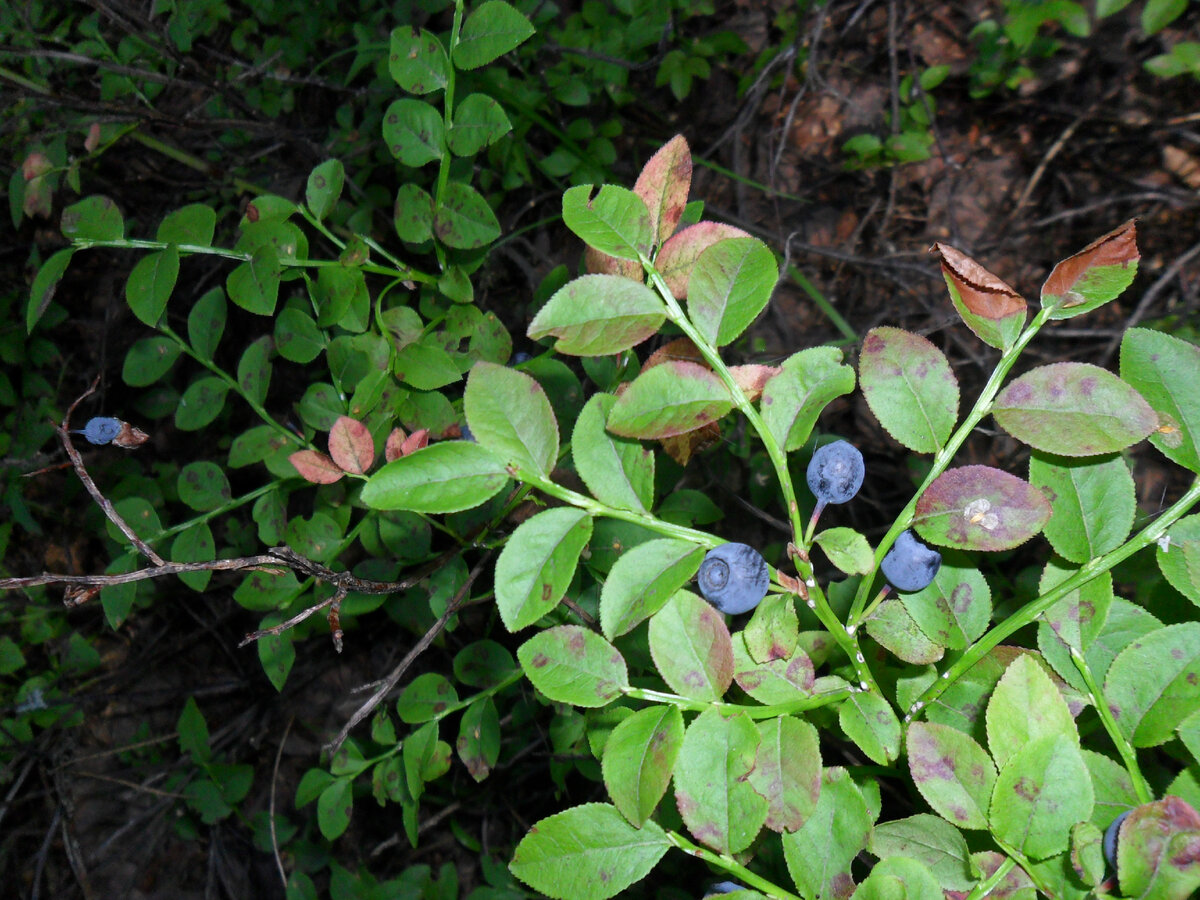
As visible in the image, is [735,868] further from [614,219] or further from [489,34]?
[489,34]

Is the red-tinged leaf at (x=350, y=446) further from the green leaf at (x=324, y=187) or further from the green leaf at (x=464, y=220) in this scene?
the green leaf at (x=324, y=187)

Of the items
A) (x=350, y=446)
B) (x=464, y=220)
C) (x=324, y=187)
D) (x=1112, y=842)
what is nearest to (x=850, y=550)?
(x=1112, y=842)

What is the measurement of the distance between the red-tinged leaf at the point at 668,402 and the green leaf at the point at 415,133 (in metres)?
0.73

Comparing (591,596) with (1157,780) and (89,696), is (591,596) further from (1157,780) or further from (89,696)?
(89,696)

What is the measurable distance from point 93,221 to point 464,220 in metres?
0.53

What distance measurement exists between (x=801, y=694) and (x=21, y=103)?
2258 mm

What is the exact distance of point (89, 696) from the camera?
7.18 ft

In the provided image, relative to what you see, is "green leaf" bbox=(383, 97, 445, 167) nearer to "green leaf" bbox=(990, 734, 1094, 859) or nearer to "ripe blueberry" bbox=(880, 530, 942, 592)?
"ripe blueberry" bbox=(880, 530, 942, 592)

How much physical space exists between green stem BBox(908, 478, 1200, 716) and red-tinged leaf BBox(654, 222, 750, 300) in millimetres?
373

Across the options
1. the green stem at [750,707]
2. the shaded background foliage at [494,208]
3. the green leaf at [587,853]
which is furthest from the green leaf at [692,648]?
the shaded background foliage at [494,208]

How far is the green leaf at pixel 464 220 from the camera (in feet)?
3.87

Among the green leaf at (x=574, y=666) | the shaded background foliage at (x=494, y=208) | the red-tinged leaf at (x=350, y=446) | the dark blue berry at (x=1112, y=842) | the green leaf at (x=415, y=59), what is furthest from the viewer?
the shaded background foliage at (x=494, y=208)

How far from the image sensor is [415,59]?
1.10 meters

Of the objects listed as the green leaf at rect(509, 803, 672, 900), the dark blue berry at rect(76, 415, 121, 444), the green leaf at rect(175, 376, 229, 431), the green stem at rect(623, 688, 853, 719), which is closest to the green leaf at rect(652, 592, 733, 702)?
the green stem at rect(623, 688, 853, 719)
